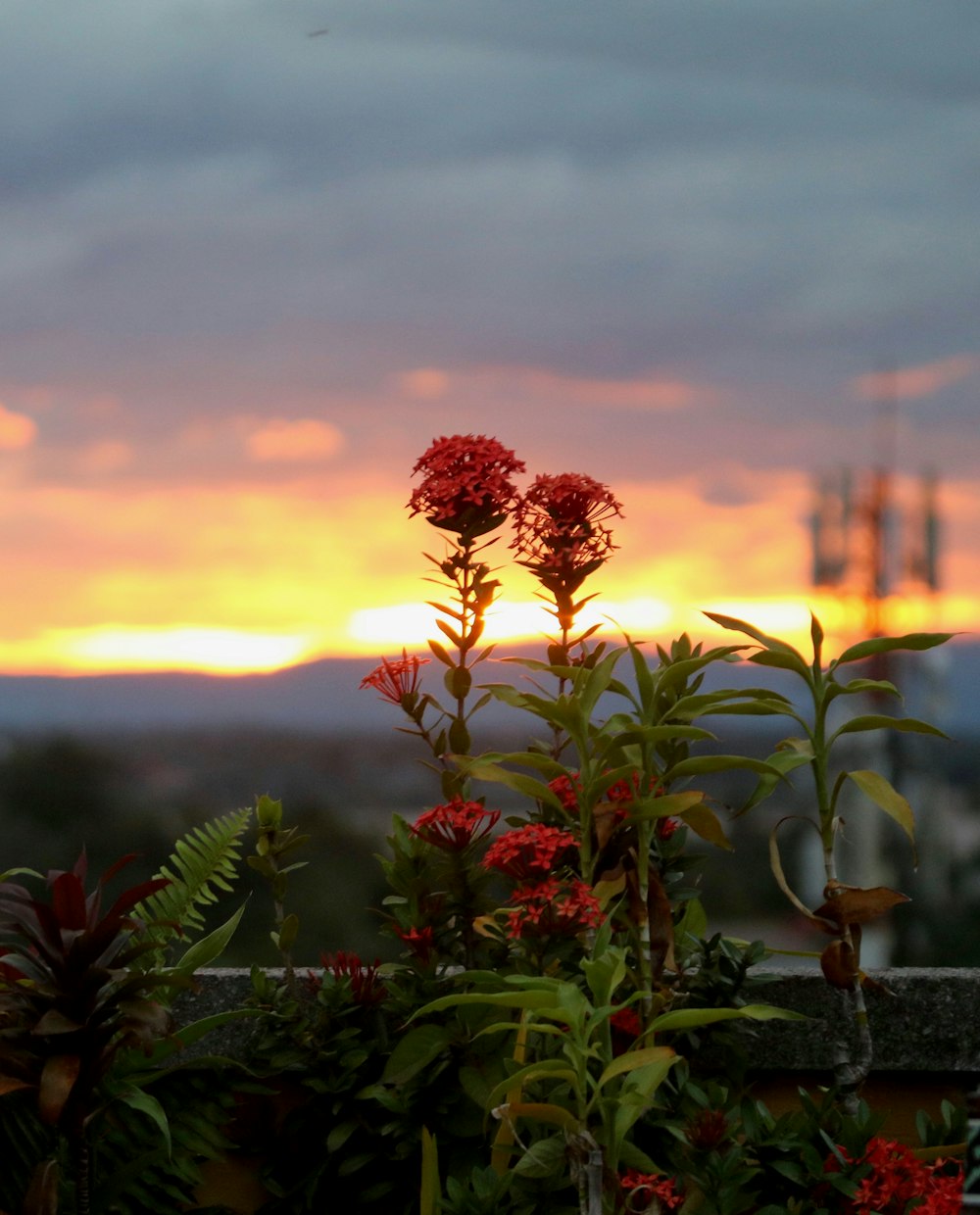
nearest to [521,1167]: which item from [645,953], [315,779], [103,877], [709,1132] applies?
[709,1132]

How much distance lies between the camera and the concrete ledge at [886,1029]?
3.42 m

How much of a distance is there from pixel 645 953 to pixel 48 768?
1236 inches

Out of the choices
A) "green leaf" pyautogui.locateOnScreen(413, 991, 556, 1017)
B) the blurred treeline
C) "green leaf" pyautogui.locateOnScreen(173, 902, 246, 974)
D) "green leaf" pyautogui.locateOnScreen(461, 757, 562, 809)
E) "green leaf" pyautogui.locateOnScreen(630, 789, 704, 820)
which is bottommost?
the blurred treeline

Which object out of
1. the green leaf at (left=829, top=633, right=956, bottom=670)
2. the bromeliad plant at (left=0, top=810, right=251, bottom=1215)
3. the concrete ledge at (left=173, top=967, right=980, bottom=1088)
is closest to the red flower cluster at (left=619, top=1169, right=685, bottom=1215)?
the concrete ledge at (left=173, top=967, right=980, bottom=1088)

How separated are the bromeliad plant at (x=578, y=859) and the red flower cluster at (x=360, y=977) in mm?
110

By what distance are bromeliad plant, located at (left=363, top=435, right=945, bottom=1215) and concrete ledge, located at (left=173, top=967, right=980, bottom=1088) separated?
0.86 feet

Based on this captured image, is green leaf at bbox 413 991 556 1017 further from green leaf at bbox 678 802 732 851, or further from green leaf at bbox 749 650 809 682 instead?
green leaf at bbox 749 650 809 682

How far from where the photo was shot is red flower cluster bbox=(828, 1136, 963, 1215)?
2871 millimetres

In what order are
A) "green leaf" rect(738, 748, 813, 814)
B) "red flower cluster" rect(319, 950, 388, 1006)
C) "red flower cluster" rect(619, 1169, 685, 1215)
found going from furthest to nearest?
"red flower cluster" rect(319, 950, 388, 1006)
"green leaf" rect(738, 748, 813, 814)
"red flower cluster" rect(619, 1169, 685, 1215)

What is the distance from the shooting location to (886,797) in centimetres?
311

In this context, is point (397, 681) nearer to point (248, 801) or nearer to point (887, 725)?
point (887, 725)

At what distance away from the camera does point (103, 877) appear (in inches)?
127

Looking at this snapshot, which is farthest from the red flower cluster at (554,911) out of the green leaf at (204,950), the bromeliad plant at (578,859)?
the green leaf at (204,950)

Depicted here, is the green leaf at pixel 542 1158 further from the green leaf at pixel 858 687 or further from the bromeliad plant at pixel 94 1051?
the green leaf at pixel 858 687
